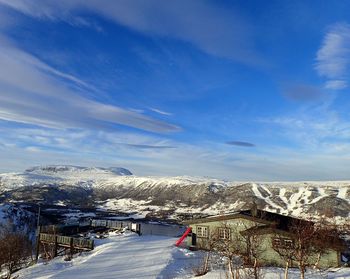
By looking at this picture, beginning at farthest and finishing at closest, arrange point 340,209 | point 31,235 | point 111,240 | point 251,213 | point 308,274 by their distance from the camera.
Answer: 1. point 340,209
2. point 31,235
3. point 111,240
4. point 251,213
5. point 308,274

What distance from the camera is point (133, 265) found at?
36.0 m

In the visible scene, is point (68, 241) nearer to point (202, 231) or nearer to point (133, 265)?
point (133, 265)

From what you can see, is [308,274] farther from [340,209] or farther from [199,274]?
[340,209]

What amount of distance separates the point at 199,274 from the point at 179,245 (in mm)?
16106

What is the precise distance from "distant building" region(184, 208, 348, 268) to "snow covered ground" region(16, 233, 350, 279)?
2796mm

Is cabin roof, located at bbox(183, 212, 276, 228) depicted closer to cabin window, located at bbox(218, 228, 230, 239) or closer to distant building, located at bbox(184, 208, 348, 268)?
distant building, located at bbox(184, 208, 348, 268)

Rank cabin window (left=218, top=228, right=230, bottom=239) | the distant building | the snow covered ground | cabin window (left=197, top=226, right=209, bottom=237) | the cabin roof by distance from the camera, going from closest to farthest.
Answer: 1. the snow covered ground
2. the distant building
3. cabin window (left=218, top=228, right=230, bottom=239)
4. the cabin roof
5. cabin window (left=197, top=226, right=209, bottom=237)

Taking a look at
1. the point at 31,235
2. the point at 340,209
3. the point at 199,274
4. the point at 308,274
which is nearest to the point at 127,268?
the point at 199,274

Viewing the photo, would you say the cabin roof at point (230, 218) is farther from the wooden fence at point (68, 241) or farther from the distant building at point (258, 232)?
the wooden fence at point (68, 241)

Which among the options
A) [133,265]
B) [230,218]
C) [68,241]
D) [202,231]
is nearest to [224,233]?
[230,218]

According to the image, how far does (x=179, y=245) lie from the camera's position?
153ft

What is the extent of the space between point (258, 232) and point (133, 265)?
1165cm

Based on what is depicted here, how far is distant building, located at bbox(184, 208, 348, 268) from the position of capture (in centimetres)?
3506

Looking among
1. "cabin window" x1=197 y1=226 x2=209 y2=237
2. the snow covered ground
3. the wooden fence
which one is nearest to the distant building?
"cabin window" x1=197 y1=226 x2=209 y2=237
